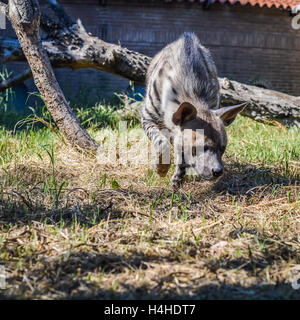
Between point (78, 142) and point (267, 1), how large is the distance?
8915mm

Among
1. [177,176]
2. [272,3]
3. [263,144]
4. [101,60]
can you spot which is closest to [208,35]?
[272,3]

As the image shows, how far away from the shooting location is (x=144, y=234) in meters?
3.44

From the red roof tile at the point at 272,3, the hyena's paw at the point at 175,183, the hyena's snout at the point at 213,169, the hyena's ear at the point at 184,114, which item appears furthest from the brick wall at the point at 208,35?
the hyena's snout at the point at 213,169

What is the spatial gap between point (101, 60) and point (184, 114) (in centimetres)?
331

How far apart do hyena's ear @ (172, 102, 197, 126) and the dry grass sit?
0.71 metres

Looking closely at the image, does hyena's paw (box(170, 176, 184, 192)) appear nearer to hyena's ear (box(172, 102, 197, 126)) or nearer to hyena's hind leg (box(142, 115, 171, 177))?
hyena's hind leg (box(142, 115, 171, 177))

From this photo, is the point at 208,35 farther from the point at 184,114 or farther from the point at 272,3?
the point at 184,114

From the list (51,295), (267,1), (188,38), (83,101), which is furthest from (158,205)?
(267,1)

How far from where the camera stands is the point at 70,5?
1179cm

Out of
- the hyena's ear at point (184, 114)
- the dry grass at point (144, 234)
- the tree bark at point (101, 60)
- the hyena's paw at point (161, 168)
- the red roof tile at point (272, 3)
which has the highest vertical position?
the red roof tile at point (272, 3)

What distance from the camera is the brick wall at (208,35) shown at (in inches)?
469

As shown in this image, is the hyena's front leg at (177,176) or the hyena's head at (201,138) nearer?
the hyena's head at (201,138)

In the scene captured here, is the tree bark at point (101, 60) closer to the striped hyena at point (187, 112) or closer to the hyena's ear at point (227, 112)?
the striped hyena at point (187, 112)
